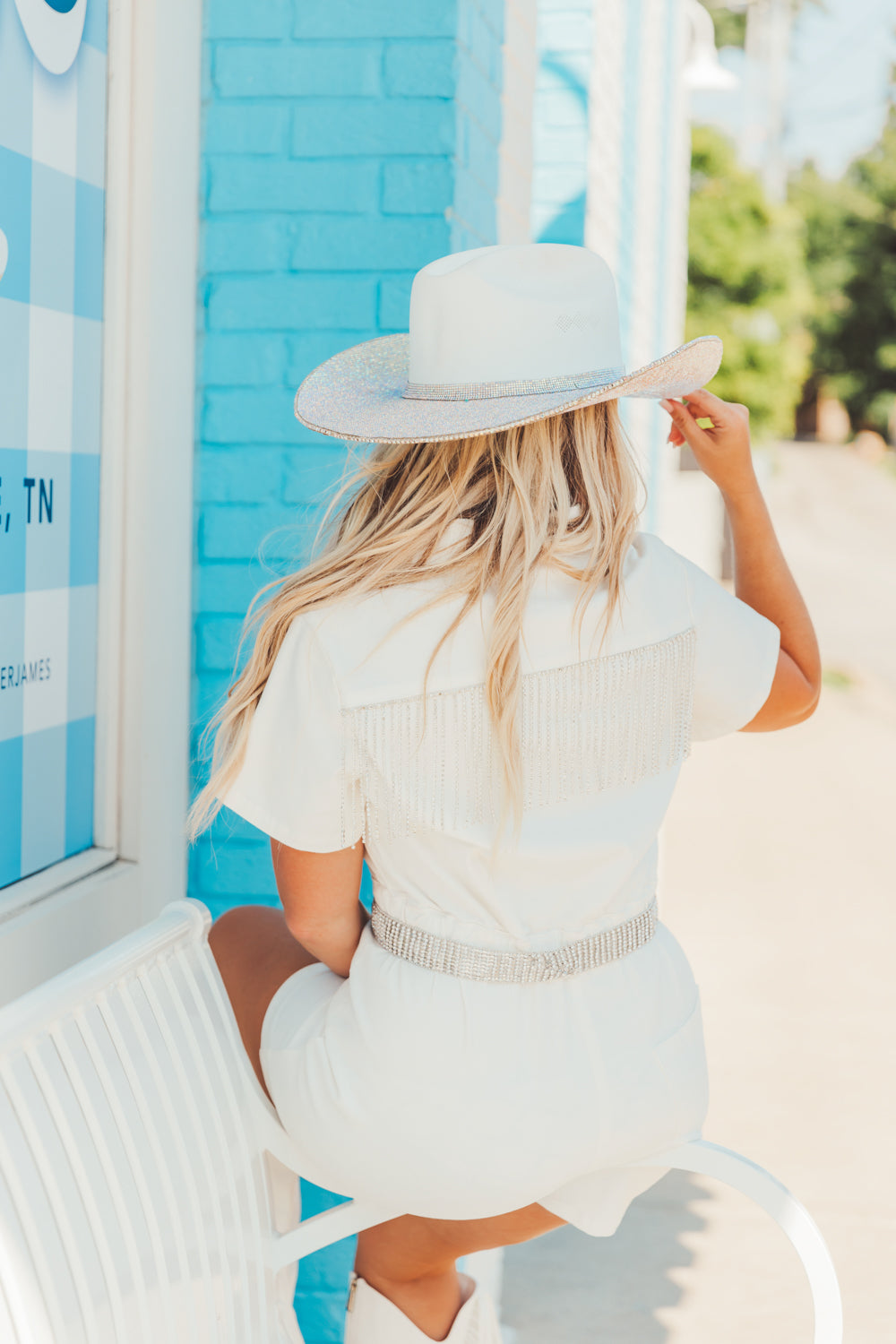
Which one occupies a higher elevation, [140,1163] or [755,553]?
[755,553]

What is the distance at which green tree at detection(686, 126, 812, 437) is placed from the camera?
1614cm

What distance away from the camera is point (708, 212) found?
1631cm

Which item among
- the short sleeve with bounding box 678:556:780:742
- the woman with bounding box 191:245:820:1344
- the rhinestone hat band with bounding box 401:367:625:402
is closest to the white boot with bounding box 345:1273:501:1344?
the woman with bounding box 191:245:820:1344

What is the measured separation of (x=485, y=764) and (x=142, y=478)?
868 mm

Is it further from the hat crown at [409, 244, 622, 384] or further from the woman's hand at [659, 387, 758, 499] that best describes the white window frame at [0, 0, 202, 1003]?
the woman's hand at [659, 387, 758, 499]

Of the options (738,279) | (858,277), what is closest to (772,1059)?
(738,279)

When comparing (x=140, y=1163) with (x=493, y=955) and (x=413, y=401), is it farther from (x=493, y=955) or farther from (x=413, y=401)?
(x=413, y=401)

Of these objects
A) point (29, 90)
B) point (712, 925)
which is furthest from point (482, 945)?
point (712, 925)

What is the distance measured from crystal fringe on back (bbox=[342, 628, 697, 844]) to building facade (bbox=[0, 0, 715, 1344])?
568 mm

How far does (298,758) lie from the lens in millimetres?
1573

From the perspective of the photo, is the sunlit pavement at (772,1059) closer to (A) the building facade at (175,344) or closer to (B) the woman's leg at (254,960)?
(A) the building facade at (175,344)

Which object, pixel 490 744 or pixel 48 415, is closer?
pixel 490 744

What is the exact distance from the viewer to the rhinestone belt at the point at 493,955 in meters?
1.63

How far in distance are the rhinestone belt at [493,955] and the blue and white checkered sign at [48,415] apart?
1.92ft
